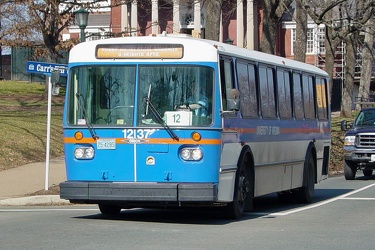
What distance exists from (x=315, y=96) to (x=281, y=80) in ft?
8.35

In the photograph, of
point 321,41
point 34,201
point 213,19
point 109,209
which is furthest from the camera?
point 321,41

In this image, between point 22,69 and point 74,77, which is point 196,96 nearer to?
point 74,77

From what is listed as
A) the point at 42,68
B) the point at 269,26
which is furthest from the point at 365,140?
the point at 42,68

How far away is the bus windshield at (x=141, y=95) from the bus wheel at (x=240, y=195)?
4.68 feet

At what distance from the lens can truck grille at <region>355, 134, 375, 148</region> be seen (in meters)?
24.7

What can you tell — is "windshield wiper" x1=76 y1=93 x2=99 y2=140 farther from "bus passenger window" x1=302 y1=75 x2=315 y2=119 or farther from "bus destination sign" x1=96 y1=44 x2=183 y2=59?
"bus passenger window" x1=302 y1=75 x2=315 y2=119

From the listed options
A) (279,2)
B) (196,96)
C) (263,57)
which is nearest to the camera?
(196,96)

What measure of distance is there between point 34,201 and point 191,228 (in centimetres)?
582

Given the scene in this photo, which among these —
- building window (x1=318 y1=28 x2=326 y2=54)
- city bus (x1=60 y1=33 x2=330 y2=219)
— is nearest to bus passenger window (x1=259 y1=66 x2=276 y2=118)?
city bus (x1=60 y1=33 x2=330 y2=219)

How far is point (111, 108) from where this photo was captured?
13.3m

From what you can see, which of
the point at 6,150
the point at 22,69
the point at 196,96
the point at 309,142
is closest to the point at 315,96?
the point at 309,142

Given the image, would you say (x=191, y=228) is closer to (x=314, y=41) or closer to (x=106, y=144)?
(x=106, y=144)

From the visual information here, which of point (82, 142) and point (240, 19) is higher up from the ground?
point (240, 19)

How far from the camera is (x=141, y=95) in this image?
1324cm
